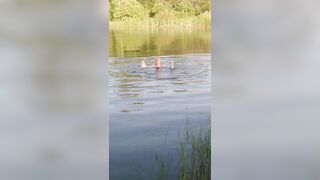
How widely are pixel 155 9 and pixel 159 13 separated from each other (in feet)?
0.38

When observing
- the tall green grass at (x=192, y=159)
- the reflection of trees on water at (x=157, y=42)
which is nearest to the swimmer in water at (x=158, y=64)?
the reflection of trees on water at (x=157, y=42)

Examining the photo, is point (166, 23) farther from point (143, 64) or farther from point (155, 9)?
point (143, 64)

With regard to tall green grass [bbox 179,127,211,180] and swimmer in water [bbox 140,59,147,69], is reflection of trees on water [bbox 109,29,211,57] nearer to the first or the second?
swimmer in water [bbox 140,59,147,69]

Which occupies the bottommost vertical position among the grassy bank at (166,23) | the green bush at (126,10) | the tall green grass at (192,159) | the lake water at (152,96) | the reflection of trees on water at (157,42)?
the tall green grass at (192,159)

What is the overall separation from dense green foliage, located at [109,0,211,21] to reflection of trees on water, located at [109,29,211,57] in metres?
0.19

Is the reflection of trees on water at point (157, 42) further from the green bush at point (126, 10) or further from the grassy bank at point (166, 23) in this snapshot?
the green bush at point (126, 10)

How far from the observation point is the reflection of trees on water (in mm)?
4625

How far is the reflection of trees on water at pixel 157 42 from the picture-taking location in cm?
462

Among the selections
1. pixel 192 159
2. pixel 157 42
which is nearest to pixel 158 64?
pixel 157 42

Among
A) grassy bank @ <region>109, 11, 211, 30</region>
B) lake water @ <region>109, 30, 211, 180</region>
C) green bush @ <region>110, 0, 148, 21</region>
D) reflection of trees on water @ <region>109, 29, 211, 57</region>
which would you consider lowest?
lake water @ <region>109, 30, 211, 180</region>

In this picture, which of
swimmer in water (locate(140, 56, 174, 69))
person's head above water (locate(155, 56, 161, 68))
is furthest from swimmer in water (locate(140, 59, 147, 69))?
person's head above water (locate(155, 56, 161, 68))

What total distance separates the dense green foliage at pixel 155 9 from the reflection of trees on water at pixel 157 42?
187mm
